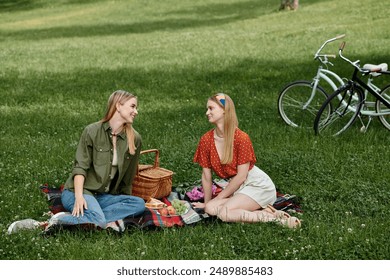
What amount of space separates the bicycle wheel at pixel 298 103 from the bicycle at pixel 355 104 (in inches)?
18.2

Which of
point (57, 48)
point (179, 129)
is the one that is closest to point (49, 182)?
point (179, 129)

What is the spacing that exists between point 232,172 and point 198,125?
12.4 feet

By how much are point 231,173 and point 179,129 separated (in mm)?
3633

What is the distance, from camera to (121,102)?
6.38 meters

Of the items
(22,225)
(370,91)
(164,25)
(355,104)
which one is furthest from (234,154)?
(164,25)

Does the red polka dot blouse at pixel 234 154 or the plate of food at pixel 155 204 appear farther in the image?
the plate of food at pixel 155 204

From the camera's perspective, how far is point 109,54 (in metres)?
20.0

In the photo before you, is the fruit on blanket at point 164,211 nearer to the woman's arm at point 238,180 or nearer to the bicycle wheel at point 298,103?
the woman's arm at point 238,180

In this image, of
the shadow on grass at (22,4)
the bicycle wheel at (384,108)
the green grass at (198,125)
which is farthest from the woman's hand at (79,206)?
the shadow on grass at (22,4)

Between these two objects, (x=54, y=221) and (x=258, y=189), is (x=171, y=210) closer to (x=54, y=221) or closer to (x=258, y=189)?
(x=258, y=189)

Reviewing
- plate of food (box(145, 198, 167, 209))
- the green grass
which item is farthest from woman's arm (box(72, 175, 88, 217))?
plate of food (box(145, 198, 167, 209))

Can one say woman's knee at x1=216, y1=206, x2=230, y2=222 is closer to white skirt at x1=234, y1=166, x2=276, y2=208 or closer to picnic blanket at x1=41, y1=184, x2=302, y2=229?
picnic blanket at x1=41, y1=184, x2=302, y2=229

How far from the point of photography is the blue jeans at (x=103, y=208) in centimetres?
609

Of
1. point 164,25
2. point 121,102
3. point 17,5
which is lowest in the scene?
point 164,25
